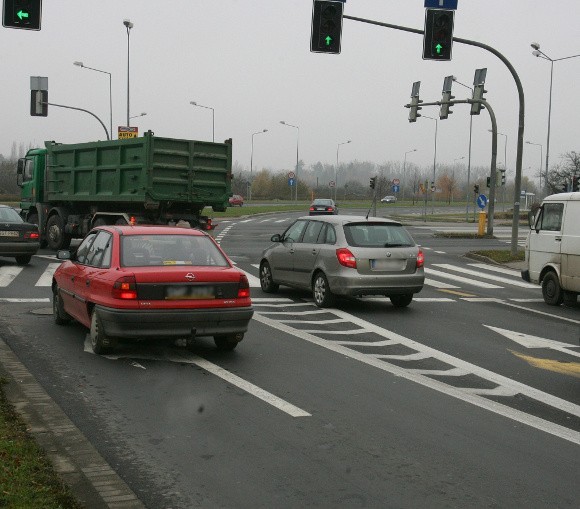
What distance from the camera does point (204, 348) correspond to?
34.8 ft

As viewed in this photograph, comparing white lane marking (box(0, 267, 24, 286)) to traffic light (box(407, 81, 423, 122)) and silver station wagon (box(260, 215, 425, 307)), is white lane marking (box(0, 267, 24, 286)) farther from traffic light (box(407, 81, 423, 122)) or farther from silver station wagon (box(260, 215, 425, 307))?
traffic light (box(407, 81, 423, 122))

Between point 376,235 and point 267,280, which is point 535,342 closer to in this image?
point 376,235

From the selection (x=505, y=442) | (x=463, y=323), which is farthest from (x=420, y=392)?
(x=463, y=323)

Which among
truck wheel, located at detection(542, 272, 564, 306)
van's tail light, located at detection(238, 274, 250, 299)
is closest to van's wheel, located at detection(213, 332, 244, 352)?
van's tail light, located at detection(238, 274, 250, 299)

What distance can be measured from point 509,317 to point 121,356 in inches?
286

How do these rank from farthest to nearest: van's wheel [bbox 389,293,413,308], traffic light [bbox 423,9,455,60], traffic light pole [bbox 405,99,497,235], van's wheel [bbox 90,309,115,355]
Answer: traffic light pole [bbox 405,99,497,235] < traffic light [bbox 423,9,455,60] < van's wheel [bbox 389,293,413,308] < van's wheel [bbox 90,309,115,355]

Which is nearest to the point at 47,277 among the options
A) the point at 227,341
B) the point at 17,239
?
the point at 17,239

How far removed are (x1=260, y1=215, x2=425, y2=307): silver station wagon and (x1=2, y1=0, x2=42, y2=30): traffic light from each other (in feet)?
21.6

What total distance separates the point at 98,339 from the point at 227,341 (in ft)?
4.88

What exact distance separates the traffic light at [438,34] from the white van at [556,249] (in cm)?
485

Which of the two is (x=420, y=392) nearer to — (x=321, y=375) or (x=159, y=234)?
(x=321, y=375)

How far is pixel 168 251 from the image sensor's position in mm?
10102

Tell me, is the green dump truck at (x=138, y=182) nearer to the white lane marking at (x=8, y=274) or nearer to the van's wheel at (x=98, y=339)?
the white lane marking at (x=8, y=274)

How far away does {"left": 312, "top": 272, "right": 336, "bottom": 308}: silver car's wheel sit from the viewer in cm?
1479
